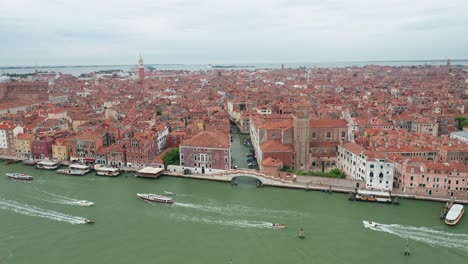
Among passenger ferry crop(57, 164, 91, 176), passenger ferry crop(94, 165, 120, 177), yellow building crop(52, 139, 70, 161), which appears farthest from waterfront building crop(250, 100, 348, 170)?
yellow building crop(52, 139, 70, 161)

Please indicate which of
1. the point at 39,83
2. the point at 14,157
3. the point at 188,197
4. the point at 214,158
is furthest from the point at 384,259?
the point at 39,83

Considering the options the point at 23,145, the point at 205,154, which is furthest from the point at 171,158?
the point at 23,145

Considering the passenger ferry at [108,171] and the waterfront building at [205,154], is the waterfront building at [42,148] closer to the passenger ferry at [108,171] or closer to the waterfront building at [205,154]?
the passenger ferry at [108,171]

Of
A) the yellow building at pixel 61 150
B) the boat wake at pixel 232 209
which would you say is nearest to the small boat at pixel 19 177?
the yellow building at pixel 61 150

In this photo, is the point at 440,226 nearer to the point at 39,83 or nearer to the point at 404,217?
the point at 404,217

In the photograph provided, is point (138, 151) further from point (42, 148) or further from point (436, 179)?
point (436, 179)
